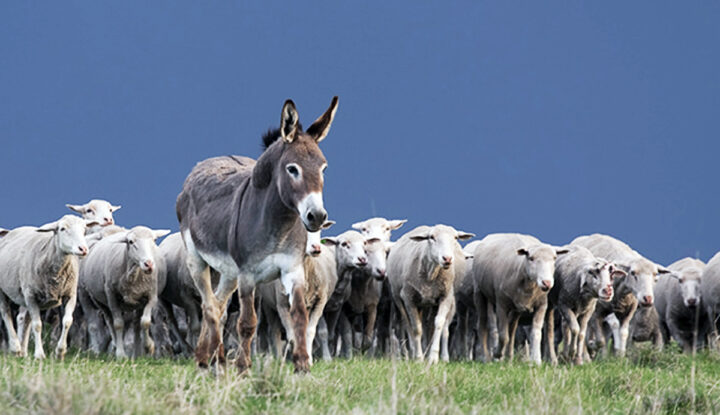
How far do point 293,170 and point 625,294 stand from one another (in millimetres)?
10229

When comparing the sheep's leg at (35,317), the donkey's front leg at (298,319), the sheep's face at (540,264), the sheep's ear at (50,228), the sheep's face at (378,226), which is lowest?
the donkey's front leg at (298,319)

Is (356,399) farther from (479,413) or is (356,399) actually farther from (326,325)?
(326,325)

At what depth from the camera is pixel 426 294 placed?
14.4 metres

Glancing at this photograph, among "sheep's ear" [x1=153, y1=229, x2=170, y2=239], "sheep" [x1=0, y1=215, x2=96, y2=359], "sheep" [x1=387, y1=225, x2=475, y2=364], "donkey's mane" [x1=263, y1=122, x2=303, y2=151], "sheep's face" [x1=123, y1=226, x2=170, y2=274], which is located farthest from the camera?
"sheep's ear" [x1=153, y1=229, x2=170, y2=239]

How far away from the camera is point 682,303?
18.8 m

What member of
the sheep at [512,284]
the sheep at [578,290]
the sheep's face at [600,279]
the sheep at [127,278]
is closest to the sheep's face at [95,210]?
the sheep at [127,278]

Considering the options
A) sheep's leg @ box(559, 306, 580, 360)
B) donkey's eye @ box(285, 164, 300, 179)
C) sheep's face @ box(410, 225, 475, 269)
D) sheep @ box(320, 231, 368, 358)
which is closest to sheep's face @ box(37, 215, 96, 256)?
sheep @ box(320, 231, 368, 358)

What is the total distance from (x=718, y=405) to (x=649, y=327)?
50.0 feet

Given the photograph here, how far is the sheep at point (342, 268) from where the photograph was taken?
15.7 meters

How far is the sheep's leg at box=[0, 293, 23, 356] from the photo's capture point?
45.7 feet

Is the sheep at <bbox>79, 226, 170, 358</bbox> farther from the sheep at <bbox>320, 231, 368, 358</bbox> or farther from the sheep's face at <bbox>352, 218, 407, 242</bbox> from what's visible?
the sheep's face at <bbox>352, 218, 407, 242</bbox>

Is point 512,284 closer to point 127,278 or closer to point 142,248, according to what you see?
point 142,248

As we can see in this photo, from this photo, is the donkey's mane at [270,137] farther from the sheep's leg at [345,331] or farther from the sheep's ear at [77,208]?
the sheep's ear at [77,208]

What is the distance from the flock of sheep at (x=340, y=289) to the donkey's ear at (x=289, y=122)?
0.86 meters
